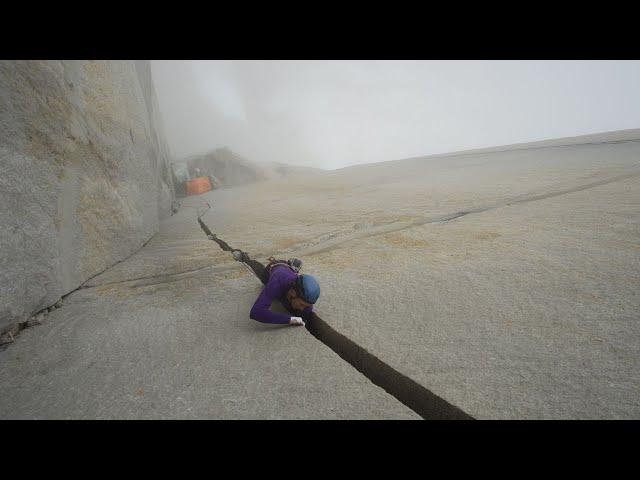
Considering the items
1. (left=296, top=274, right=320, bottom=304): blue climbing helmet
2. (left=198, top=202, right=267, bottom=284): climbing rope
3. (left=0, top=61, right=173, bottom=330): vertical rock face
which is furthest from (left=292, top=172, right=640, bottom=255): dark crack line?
(left=0, top=61, right=173, bottom=330): vertical rock face

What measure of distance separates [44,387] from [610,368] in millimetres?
2423

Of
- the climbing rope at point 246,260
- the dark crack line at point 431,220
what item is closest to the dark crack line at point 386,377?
the climbing rope at point 246,260

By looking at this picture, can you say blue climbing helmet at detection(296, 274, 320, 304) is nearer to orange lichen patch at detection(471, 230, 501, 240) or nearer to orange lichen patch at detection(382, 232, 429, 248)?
orange lichen patch at detection(382, 232, 429, 248)


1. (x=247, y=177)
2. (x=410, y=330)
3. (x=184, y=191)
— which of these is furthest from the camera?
(x=247, y=177)

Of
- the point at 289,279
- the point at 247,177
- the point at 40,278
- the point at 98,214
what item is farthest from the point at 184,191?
the point at 289,279

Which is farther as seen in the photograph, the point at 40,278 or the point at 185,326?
the point at 40,278

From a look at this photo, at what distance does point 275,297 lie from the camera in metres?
1.97

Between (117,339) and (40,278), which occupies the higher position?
(40,278)

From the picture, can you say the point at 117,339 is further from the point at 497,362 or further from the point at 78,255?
the point at 497,362

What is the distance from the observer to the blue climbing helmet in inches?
72.8

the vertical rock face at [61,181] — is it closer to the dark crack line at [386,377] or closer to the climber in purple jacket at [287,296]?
the climber in purple jacket at [287,296]

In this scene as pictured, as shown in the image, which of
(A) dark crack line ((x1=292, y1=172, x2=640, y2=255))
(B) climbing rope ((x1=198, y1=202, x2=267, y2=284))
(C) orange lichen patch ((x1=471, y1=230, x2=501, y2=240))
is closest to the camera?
(B) climbing rope ((x1=198, y1=202, x2=267, y2=284))

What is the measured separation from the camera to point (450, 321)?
5.77 feet

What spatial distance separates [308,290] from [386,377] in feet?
2.04
